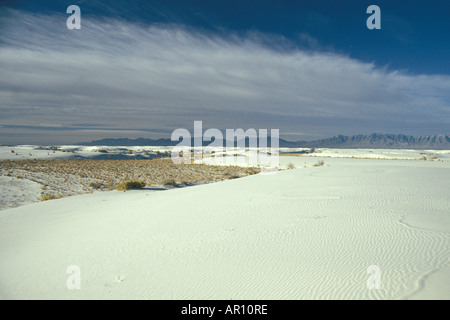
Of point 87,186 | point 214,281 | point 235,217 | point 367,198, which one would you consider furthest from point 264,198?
point 87,186

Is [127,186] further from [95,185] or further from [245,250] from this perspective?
[245,250]

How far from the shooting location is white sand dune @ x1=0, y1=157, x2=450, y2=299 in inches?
133

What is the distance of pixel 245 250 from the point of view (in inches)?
178

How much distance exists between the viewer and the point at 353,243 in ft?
14.6

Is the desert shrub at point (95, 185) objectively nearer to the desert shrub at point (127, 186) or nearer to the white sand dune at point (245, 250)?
the desert shrub at point (127, 186)

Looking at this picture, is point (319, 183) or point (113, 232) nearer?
point (113, 232)

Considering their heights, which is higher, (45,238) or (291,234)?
(291,234)

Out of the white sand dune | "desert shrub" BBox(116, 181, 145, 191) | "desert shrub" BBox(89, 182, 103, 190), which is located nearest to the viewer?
the white sand dune

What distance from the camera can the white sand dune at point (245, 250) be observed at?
3.38m

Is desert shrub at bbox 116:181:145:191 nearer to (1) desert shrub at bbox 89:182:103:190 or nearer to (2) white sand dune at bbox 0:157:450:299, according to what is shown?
(1) desert shrub at bbox 89:182:103:190

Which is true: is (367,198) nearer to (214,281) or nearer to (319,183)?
(319,183)

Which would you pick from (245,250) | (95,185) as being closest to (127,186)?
(95,185)

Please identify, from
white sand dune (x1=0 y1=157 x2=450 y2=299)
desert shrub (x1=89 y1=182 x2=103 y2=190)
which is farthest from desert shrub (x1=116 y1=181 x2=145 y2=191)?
white sand dune (x1=0 y1=157 x2=450 y2=299)
